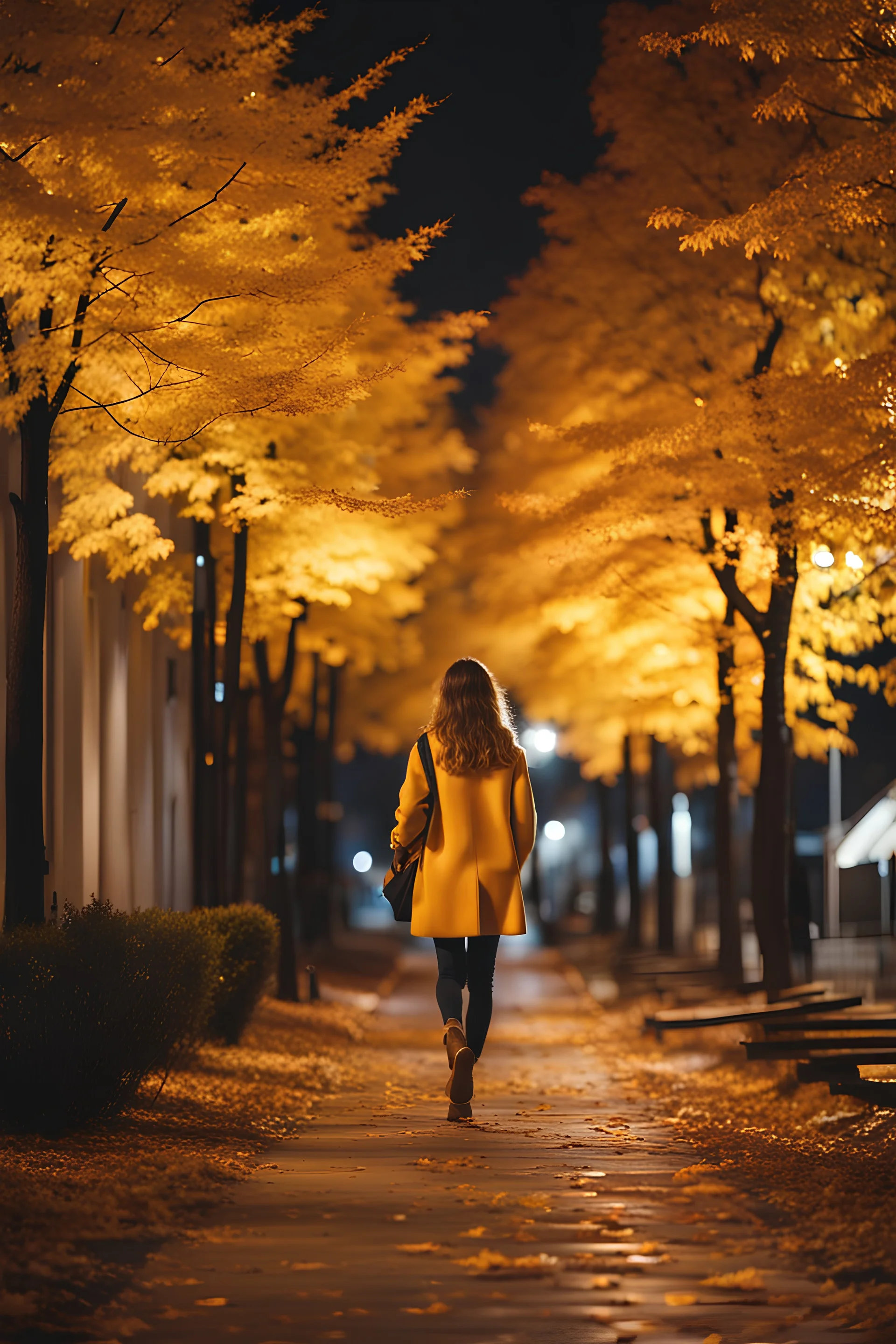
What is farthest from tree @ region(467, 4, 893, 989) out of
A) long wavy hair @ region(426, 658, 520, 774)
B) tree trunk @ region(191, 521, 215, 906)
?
long wavy hair @ region(426, 658, 520, 774)

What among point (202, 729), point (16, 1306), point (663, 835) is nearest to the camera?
point (16, 1306)

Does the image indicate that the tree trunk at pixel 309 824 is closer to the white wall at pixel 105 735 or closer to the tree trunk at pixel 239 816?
the white wall at pixel 105 735

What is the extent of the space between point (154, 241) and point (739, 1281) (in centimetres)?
640

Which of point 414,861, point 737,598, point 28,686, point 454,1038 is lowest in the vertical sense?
point 454,1038

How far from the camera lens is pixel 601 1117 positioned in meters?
8.83

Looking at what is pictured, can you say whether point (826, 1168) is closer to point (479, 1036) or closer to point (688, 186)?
point (479, 1036)

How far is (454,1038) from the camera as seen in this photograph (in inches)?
289

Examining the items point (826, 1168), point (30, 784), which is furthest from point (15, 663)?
point (826, 1168)

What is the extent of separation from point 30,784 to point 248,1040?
5.41 m

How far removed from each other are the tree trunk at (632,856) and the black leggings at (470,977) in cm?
2275

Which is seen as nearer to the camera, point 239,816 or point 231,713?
point 231,713

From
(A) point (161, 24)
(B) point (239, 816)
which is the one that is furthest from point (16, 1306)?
(B) point (239, 816)

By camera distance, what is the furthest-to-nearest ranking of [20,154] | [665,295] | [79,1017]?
1. [665,295]
2. [20,154]
3. [79,1017]

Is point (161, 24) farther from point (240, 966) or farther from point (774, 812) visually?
point (774, 812)
